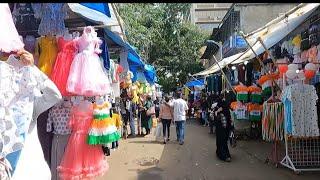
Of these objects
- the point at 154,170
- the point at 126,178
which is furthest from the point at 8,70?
the point at 154,170

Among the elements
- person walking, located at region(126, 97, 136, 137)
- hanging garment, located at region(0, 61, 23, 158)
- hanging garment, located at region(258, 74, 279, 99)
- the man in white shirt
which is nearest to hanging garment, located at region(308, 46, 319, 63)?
hanging garment, located at region(258, 74, 279, 99)

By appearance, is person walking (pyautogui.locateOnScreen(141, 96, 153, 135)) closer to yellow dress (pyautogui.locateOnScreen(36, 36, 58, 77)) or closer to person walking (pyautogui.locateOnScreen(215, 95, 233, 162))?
person walking (pyautogui.locateOnScreen(215, 95, 233, 162))

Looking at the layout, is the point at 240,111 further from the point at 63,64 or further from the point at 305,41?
the point at 63,64

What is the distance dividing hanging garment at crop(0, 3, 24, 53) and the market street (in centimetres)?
536

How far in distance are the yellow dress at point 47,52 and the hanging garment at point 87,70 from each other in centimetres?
31

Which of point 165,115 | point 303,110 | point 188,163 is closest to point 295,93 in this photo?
point 303,110

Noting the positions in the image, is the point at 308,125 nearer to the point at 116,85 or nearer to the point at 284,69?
the point at 284,69

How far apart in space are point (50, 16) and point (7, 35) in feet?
4.12

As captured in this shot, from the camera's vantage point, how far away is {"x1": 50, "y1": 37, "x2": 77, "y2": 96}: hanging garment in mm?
5227

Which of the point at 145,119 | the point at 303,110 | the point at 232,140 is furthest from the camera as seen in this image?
the point at 145,119

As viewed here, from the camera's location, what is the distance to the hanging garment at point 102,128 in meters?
5.29

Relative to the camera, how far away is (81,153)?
5348 millimetres

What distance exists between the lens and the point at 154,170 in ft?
32.3

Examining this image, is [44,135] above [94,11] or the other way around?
the other way around
